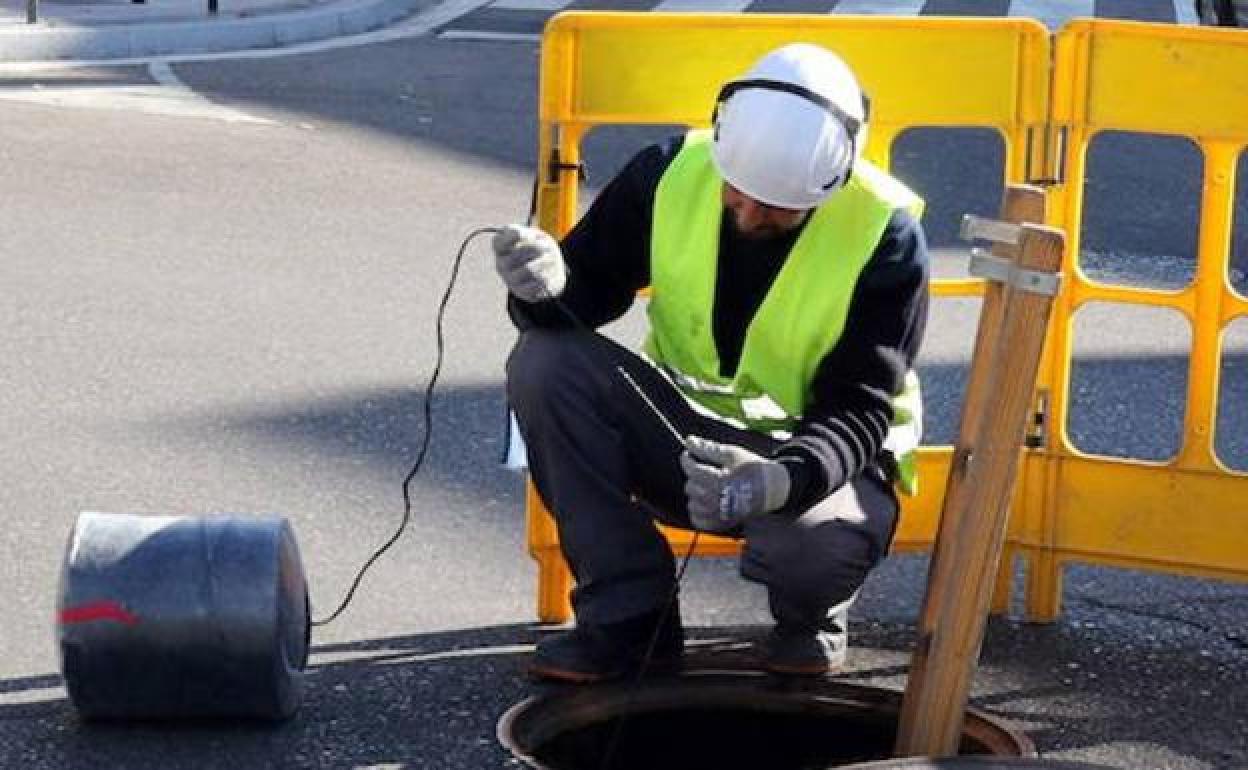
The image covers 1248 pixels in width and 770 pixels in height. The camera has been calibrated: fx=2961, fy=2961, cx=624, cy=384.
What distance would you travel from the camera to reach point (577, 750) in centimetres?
507

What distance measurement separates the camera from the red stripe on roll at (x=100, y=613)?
4.81 m

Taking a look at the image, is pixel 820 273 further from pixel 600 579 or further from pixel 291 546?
pixel 291 546

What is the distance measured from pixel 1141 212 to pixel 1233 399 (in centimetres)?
282

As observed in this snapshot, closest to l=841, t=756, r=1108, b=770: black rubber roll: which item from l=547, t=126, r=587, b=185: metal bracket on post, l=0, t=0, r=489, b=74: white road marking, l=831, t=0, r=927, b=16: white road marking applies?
l=547, t=126, r=587, b=185: metal bracket on post

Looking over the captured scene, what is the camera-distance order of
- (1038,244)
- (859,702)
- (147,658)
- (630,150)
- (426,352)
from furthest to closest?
(630,150) < (426,352) < (859,702) < (147,658) < (1038,244)

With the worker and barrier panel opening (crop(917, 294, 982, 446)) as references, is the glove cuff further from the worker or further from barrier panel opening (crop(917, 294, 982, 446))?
barrier panel opening (crop(917, 294, 982, 446))

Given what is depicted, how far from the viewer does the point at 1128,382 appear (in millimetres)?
7941

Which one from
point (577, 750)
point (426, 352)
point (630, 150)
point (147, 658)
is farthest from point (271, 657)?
point (630, 150)

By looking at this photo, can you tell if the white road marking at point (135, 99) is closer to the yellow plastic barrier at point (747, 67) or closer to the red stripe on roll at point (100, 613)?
the yellow plastic barrier at point (747, 67)

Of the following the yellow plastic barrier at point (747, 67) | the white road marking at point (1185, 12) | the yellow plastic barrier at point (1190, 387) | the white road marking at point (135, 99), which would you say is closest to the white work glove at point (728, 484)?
the yellow plastic barrier at point (747, 67)

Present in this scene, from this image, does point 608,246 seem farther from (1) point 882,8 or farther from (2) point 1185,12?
(2) point 1185,12

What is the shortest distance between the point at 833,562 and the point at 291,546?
36.4 inches

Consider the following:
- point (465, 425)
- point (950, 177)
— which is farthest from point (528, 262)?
point (950, 177)

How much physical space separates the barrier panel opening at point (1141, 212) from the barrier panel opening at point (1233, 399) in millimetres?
246
